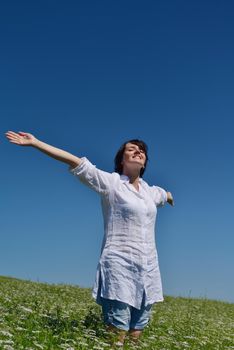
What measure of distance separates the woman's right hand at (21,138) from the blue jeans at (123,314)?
2.33 metres

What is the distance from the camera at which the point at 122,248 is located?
23.9ft

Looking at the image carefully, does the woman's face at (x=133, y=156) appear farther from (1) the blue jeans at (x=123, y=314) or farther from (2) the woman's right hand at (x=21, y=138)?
(1) the blue jeans at (x=123, y=314)

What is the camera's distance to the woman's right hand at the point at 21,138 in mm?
7125

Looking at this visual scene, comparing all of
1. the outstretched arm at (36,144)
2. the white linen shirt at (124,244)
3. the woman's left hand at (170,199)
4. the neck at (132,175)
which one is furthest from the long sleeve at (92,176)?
the woman's left hand at (170,199)

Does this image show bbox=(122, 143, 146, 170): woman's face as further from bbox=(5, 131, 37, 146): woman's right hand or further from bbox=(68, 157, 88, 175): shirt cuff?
bbox=(5, 131, 37, 146): woman's right hand

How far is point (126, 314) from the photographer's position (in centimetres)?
722

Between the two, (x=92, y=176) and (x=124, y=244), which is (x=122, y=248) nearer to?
(x=124, y=244)

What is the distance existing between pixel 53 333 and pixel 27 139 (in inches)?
109

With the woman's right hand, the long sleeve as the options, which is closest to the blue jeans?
the long sleeve

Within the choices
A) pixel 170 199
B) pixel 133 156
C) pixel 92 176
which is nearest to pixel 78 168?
pixel 92 176

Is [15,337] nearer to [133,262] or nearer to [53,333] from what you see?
[53,333]

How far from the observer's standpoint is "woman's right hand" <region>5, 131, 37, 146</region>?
7.12m

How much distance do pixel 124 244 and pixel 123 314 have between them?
92 cm

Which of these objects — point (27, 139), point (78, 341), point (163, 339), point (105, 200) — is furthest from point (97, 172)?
point (163, 339)
